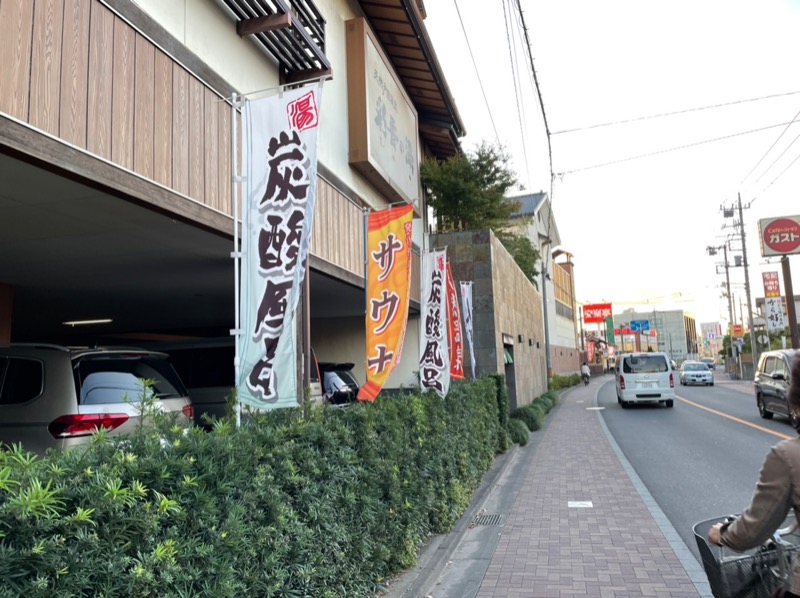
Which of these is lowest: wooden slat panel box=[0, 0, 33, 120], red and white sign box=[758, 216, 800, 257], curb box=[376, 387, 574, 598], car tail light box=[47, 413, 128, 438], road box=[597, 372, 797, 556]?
road box=[597, 372, 797, 556]

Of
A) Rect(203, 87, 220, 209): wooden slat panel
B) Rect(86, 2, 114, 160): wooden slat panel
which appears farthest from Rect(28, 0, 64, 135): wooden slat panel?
Rect(203, 87, 220, 209): wooden slat panel

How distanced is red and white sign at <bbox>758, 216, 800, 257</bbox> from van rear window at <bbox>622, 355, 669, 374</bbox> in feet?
51.8

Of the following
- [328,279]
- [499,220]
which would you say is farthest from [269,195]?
[499,220]

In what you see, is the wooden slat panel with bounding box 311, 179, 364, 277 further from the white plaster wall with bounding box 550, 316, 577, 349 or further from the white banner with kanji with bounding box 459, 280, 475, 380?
the white plaster wall with bounding box 550, 316, 577, 349

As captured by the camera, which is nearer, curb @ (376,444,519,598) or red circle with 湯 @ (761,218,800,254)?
curb @ (376,444,519,598)

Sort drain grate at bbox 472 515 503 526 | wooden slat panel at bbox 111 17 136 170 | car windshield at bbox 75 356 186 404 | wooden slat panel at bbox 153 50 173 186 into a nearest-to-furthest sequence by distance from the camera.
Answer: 1. wooden slat panel at bbox 111 17 136 170
2. wooden slat panel at bbox 153 50 173 186
3. car windshield at bbox 75 356 186 404
4. drain grate at bbox 472 515 503 526

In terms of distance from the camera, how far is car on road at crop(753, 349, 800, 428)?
14633 millimetres

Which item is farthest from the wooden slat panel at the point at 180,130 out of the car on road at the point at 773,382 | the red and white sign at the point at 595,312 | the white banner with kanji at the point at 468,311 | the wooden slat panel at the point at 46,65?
the red and white sign at the point at 595,312

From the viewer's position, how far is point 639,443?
43.4 feet

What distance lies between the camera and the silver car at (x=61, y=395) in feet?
15.4

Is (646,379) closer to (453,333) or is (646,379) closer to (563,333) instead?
(453,333)

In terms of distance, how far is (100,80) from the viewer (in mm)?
4227

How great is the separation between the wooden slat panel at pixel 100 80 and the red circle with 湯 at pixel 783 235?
3532 cm

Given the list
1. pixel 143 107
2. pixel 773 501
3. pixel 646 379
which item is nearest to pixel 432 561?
pixel 773 501
